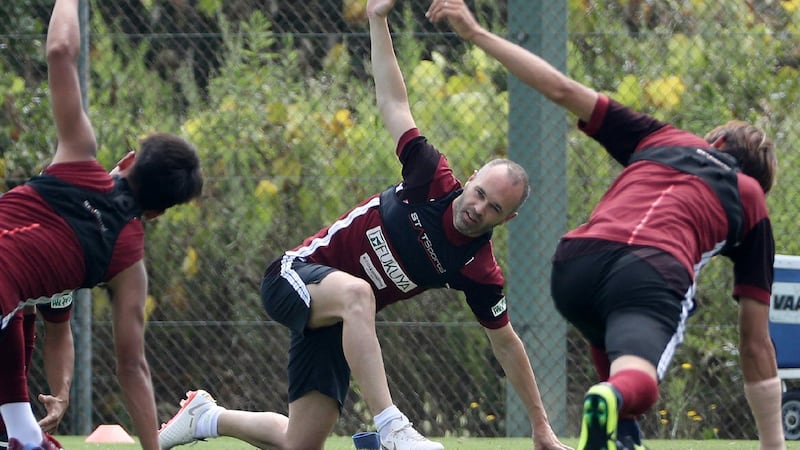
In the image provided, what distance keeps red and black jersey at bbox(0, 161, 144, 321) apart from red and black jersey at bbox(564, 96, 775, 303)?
1.32 metres

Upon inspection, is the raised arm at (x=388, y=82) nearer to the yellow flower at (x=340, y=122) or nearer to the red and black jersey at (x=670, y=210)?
the red and black jersey at (x=670, y=210)

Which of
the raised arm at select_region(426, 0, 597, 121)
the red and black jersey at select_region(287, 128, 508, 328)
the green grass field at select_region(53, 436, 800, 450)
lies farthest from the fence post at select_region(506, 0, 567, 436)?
the raised arm at select_region(426, 0, 597, 121)

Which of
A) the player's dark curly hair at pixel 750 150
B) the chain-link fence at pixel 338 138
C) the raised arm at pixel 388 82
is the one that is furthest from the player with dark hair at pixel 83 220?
the chain-link fence at pixel 338 138

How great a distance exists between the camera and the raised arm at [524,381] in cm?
520

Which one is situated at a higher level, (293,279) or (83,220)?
(83,220)

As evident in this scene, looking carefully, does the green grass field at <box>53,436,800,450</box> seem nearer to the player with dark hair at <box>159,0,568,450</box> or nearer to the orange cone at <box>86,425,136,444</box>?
the orange cone at <box>86,425,136,444</box>

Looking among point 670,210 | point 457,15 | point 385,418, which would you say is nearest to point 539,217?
point 385,418

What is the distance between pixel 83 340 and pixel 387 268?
2818mm

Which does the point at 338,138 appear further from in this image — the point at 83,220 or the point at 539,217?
the point at 83,220

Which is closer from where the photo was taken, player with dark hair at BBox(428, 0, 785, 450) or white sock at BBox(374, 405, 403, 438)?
player with dark hair at BBox(428, 0, 785, 450)

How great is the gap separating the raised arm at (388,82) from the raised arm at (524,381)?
32.3 inches

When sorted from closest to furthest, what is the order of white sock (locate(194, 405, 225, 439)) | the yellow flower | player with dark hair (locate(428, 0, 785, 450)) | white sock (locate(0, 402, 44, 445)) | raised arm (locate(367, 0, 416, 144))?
player with dark hair (locate(428, 0, 785, 450)) < white sock (locate(0, 402, 44, 445)) < raised arm (locate(367, 0, 416, 144)) < white sock (locate(194, 405, 225, 439)) < the yellow flower

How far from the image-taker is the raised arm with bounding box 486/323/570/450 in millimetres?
5199

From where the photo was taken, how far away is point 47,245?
4.08 m
